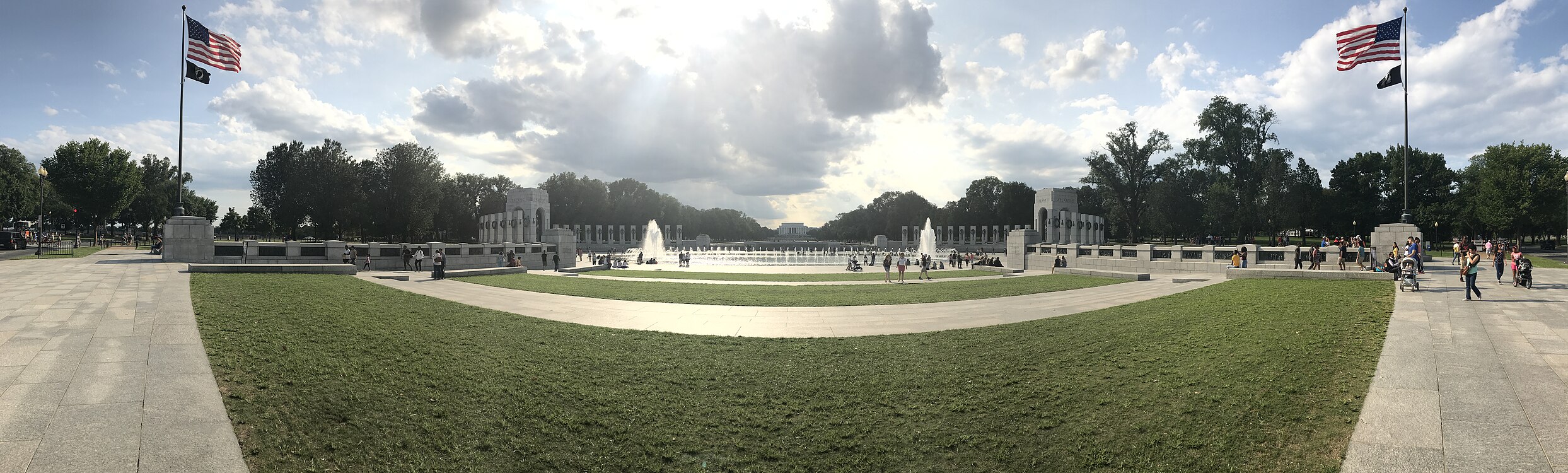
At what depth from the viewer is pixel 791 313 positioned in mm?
15148

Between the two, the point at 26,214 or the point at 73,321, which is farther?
the point at 26,214

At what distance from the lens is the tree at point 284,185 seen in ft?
216

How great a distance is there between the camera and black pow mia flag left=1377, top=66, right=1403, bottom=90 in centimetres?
2755

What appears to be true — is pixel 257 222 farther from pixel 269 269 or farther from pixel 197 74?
pixel 269 269

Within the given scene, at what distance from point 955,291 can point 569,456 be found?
16.4 m

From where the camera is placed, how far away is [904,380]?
334 inches

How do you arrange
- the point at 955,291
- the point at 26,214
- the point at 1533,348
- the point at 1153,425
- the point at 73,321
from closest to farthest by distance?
the point at 1153,425 → the point at 1533,348 → the point at 73,321 → the point at 955,291 → the point at 26,214

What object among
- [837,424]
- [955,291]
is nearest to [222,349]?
[837,424]

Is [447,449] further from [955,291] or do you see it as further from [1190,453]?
[955,291]

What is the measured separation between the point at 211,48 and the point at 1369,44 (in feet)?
151

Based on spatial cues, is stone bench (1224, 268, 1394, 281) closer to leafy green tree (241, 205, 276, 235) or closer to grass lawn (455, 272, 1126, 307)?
grass lawn (455, 272, 1126, 307)

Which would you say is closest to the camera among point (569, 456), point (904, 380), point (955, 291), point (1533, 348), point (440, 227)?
point (569, 456)

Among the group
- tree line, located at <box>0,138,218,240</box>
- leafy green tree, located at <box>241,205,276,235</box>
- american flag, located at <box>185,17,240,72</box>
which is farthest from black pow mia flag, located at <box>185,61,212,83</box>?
leafy green tree, located at <box>241,205,276,235</box>

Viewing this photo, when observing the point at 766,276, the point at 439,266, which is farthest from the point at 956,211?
the point at 439,266
